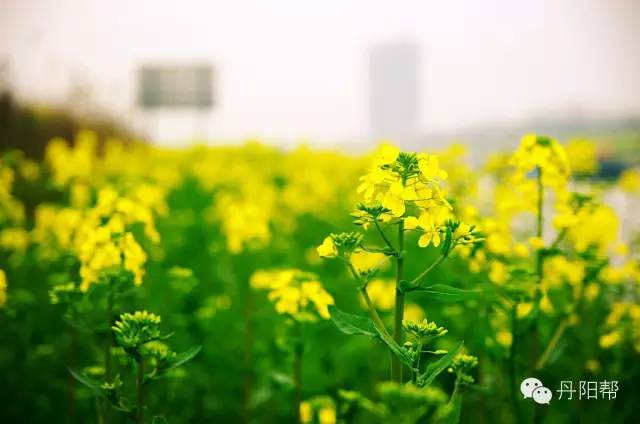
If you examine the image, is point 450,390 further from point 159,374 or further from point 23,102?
point 23,102

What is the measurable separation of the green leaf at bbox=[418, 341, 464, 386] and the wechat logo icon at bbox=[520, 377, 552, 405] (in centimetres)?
84

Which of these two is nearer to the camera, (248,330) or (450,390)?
(248,330)

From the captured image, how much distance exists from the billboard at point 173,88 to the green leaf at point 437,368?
8365 millimetres

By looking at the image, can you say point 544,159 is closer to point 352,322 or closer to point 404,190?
point 404,190

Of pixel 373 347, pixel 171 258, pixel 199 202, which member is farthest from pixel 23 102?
pixel 373 347

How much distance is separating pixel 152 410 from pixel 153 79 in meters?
7.55

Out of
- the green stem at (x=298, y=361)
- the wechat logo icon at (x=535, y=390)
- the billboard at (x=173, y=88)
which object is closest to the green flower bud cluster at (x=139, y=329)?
the green stem at (x=298, y=361)

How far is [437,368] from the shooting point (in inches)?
55.3

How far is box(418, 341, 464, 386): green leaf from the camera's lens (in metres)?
1.33

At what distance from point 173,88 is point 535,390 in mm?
8372

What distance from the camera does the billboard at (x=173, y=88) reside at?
9.22m

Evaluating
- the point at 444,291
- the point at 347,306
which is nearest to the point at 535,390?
the point at 444,291

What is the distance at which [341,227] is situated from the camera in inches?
188

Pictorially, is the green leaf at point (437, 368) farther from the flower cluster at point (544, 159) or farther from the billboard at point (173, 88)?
the billboard at point (173, 88)
